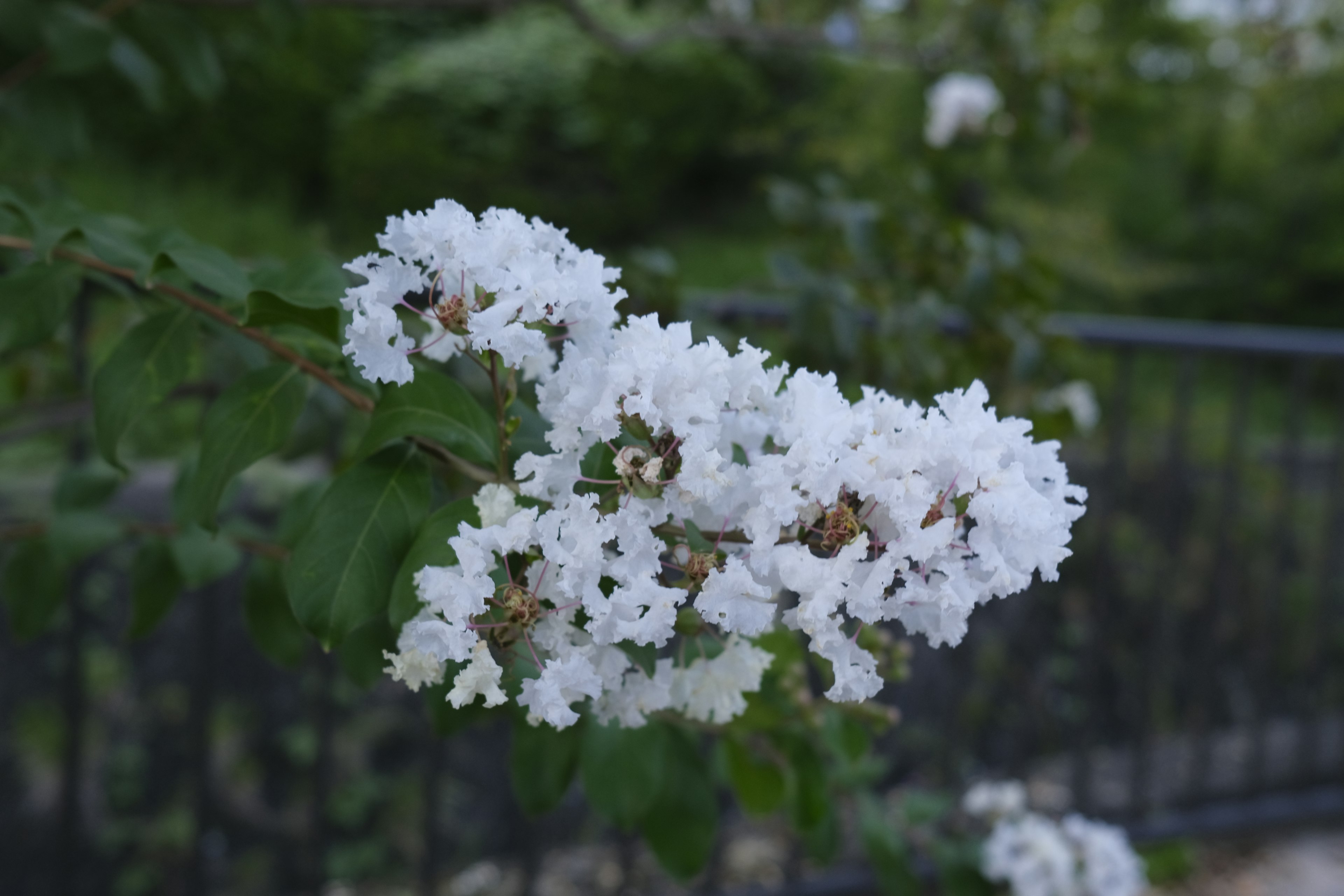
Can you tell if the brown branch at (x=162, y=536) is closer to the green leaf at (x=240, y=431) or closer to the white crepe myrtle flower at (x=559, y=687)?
the green leaf at (x=240, y=431)

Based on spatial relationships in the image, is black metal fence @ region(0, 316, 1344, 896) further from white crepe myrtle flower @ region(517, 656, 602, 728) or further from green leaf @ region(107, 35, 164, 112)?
white crepe myrtle flower @ region(517, 656, 602, 728)

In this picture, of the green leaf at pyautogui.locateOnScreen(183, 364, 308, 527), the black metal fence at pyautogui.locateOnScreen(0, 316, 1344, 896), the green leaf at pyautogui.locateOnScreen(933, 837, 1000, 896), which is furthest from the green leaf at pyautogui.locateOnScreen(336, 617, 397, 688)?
the green leaf at pyautogui.locateOnScreen(933, 837, 1000, 896)

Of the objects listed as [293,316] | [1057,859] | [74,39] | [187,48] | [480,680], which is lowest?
[480,680]

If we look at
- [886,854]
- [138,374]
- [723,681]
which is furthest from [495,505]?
[886,854]

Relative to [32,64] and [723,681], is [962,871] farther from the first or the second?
[32,64]

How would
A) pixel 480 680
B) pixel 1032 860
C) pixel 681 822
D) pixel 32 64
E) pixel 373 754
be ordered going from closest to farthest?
pixel 480 680 < pixel 681 822 < pixel 32 64 < pixel 1032 860 < pixel 373 754

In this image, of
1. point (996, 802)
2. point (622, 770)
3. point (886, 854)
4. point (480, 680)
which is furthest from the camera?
point (996, 802)

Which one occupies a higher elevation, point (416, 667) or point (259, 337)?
point (259, 337)
